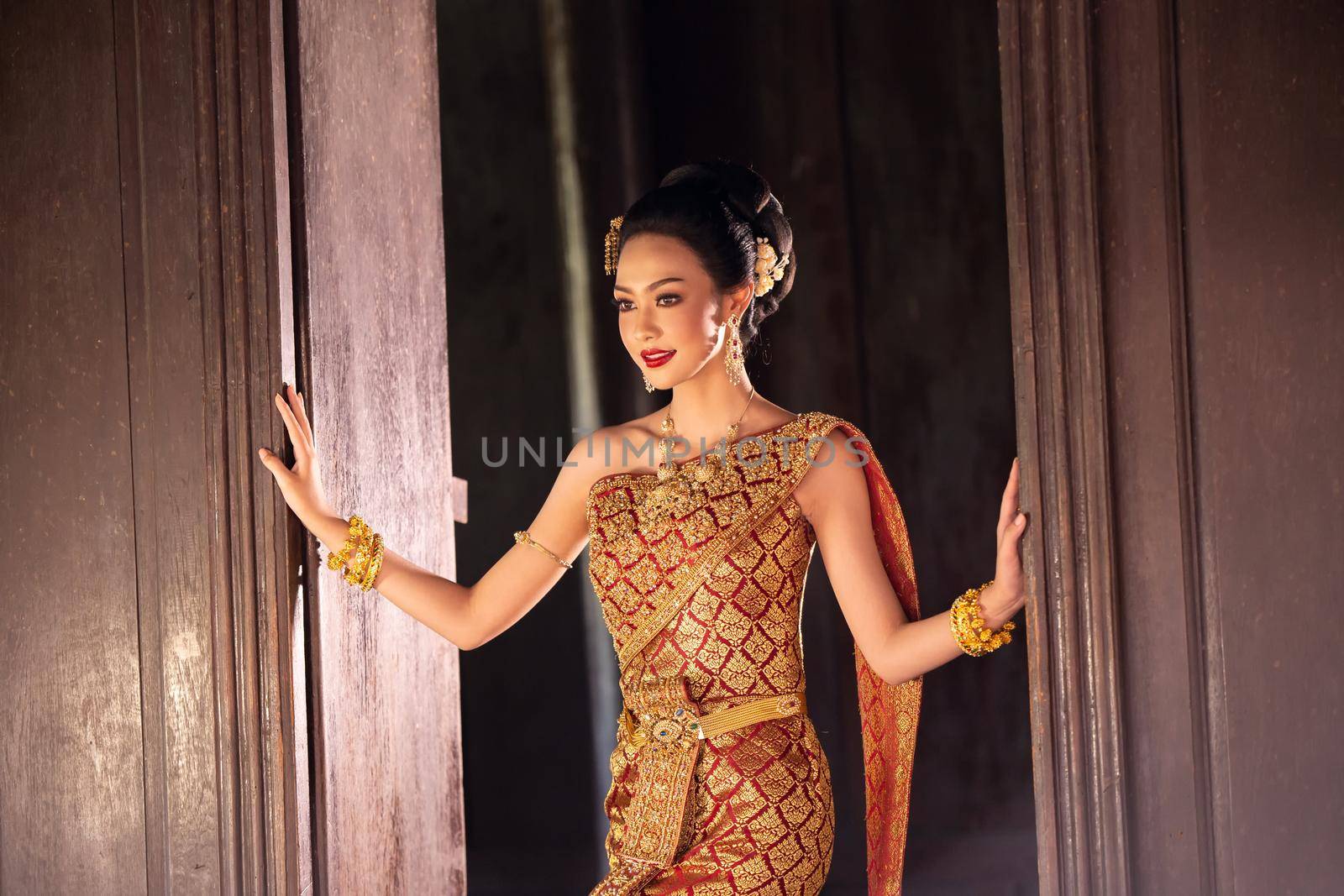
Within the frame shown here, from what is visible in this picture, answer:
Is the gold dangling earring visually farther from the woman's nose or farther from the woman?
the woman's nose

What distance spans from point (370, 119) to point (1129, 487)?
1.73m

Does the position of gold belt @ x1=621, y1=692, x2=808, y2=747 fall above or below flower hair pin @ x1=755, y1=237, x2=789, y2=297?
below

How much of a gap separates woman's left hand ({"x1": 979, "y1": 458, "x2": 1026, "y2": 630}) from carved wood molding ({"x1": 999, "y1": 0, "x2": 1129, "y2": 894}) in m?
0.06

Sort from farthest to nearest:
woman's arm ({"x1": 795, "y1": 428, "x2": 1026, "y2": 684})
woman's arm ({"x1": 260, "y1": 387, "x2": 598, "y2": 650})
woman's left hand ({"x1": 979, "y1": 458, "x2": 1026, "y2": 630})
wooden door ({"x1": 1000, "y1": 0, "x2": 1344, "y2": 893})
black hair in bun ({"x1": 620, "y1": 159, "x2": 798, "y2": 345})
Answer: woman's arm ({"x1": 260, "y1": 387, "x2": 598, "y2": 650}) < black hair in bun ({"x1": 620, "y1": 159, "x2": 798, "y2": 345}) < woman's arm ({"x1": 795, "y1": 428, "x2": 1026, "y2": 684}) < woman's left hand ({"x1": 979, "y1": 458, "x2": 1026, "y2": 630}) < wooden door ({"x1": 1000, "y1": 0, "x2": 1344, "y2": 893})

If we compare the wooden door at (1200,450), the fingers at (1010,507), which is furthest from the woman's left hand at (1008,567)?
the wooden door at (1200,450)

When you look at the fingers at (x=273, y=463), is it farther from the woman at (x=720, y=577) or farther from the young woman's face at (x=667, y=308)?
the young woman's face at (x=667, y=308)

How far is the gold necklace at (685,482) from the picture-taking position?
246 centimetres

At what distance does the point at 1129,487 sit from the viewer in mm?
1936

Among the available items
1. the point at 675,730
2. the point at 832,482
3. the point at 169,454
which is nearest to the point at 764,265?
the point at 832,482

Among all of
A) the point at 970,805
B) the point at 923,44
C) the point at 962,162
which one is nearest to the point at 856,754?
the point at 970,805

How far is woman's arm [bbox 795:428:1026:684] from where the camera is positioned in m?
2.31

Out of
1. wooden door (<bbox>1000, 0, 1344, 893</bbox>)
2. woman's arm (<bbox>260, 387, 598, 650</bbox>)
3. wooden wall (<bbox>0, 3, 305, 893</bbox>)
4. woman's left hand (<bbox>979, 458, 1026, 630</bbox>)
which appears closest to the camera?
wooden door (<bbox>1000, 0, 1344, 893</bbox>)

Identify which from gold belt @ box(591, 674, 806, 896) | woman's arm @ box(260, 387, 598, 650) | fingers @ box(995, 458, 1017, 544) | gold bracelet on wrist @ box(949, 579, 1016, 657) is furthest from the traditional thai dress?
fingers @ box(995, 458, 1017, 544)

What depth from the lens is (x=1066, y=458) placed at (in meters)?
1.95
